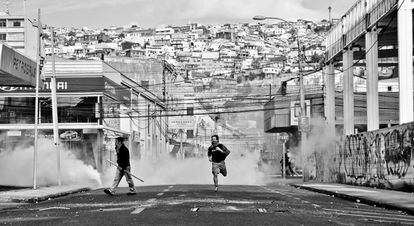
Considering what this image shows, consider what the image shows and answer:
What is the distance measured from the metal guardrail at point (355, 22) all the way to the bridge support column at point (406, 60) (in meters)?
0.75

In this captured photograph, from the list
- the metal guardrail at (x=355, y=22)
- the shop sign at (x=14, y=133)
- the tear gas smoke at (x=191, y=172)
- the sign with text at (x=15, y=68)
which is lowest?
the tear gas smoke at (x=191, y=172)

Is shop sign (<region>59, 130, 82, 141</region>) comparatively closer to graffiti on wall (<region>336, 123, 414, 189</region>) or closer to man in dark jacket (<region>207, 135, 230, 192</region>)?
graffiti on wall (<region>336, 123, 414, 189</region>)

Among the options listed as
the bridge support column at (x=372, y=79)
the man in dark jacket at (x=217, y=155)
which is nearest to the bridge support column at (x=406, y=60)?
the bridge support column at (x=372, y=79)

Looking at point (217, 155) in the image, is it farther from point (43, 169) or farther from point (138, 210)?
point (43, 169)

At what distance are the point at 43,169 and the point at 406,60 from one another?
2432cm

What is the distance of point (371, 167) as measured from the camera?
3080 centimetres

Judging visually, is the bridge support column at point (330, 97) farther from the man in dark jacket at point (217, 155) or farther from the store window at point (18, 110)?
the store window at point (18, 110)

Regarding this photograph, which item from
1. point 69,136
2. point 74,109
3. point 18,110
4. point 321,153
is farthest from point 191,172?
point 18,110

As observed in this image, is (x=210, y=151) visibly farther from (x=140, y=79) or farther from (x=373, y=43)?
(x=140, y=79)

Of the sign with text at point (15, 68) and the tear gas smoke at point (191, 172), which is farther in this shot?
the tear gas smoke at point (191, 172)

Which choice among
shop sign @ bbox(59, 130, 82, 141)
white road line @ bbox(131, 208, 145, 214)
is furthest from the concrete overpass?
shop sign @ bbox(59, 130, 82, 141)

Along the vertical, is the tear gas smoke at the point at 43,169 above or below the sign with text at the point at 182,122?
below

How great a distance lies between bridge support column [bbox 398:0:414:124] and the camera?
28719 mm

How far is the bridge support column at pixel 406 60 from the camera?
28.7 m
